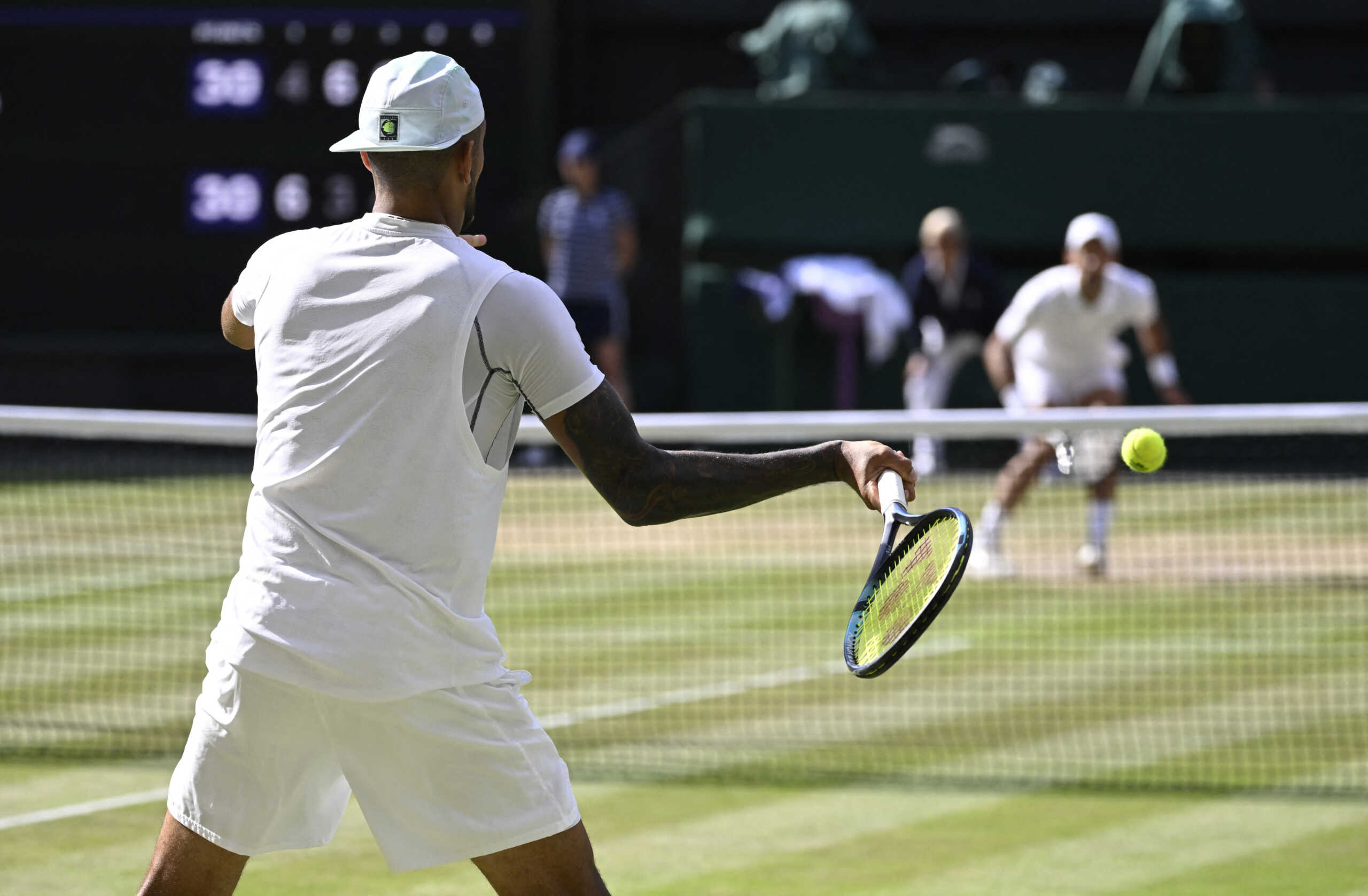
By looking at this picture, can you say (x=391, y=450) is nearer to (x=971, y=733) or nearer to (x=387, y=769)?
(x=387, y=769)

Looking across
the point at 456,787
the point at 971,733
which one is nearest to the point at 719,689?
the point at 971,733

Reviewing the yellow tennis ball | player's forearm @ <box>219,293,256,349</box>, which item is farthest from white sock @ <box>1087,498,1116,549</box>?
player's forearm @ <box>219,293,256,349</box>

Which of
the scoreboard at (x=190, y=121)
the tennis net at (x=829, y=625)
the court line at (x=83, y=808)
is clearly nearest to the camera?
the court line at (x=83, y=808)

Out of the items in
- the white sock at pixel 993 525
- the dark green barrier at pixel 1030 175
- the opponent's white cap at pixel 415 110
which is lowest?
the white sock at pixel 993 525

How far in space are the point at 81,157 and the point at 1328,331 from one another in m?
9.24

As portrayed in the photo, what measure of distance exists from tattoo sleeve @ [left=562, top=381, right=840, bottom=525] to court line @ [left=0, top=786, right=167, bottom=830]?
2.61 m

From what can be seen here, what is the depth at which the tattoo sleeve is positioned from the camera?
8.97ft

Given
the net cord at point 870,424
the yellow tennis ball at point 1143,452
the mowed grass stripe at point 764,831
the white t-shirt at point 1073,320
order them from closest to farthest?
the yellow tennis ball at point 1143,452 < the mowed grass stripe at point 764,831 < the net cord at point 870,424 < the white t-shirt at point 1073,320

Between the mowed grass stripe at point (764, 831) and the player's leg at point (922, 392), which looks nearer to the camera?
the mowed grass stripe at point (764, 831)

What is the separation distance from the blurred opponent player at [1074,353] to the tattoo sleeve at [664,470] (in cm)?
605

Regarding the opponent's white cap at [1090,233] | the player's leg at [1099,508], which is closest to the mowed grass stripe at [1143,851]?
the player's leg at [1099,508]

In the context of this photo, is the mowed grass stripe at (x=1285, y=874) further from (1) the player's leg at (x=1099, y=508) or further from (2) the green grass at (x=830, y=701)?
(1) the player's leg at (x=1099, y=508)

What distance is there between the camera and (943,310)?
1259 cm

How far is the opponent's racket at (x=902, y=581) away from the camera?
8.69 ft
